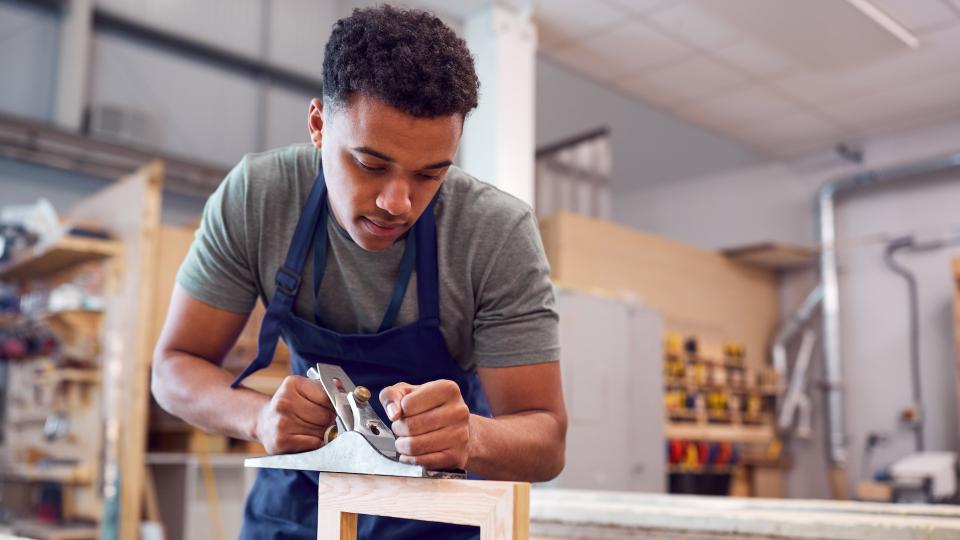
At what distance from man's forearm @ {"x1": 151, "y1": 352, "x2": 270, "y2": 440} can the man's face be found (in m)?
0.29

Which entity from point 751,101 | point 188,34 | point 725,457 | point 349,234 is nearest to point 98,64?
point 188,34

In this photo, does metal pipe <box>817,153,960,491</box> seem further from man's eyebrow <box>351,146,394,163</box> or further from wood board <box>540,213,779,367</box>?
man's eyebrow <box>351,146,394,163</box>

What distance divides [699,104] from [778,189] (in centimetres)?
184

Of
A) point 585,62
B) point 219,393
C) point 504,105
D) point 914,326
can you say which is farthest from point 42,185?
point 914,326

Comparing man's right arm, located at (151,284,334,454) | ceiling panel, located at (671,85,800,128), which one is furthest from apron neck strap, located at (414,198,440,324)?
ceiling panel, located at (671,85,800,128)

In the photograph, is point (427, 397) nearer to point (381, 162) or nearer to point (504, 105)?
point (381, 162)

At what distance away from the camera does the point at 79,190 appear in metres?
6.42

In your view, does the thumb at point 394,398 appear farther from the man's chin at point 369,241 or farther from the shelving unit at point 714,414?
the shelving unit at point 714,414

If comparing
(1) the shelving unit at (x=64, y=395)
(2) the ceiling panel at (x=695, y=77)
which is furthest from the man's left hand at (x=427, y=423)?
(2) the ceiling panel at (x=695, y=77)

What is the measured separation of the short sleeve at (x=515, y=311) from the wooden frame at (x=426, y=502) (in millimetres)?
315

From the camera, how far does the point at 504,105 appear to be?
16.0 ft

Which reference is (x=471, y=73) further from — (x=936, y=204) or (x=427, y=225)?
(x=936, y=204)

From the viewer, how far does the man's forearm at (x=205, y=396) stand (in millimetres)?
1227

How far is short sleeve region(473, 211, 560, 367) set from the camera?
1.29m
